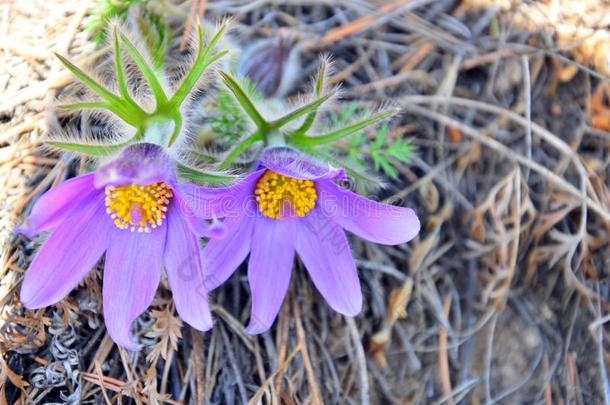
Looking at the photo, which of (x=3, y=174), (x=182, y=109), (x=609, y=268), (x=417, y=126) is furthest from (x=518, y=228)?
(x=3, y=174)

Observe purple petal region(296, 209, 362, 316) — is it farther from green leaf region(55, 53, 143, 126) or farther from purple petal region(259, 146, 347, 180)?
green leaf region(55, 53, 143, 126)

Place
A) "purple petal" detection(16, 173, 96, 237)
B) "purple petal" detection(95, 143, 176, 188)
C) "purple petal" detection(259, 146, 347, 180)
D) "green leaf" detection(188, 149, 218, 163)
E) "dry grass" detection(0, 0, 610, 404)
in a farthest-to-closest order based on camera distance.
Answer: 1. "dry grass" detection(0, 0, 610, 404)
2. "green leaf" detection(188, 149, 218, 163)
3. "purple petal" detection(259, 146, 347, 180)
4. "purple petal" detection(16, 173, 96, 237)
5. "purple petal" detection(95, 143, 176, 188)

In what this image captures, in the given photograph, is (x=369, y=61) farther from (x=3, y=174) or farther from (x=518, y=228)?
(x=3, y=174)

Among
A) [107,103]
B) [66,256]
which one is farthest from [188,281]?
[107,103]

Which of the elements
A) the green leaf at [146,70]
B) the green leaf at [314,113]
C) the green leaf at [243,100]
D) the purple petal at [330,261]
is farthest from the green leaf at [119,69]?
the purple petal at [330,261]

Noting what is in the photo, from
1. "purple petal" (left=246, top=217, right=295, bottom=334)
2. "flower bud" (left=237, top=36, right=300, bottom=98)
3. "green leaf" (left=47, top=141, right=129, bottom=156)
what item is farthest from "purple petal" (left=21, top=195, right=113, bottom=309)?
"flower bud" (left=237, top=36, right=300, bottom=98)

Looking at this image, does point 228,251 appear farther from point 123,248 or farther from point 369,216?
point 369,216

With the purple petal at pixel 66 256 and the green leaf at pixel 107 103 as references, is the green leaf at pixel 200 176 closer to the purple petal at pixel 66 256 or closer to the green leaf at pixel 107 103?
the green leaf at pixel 107 103
